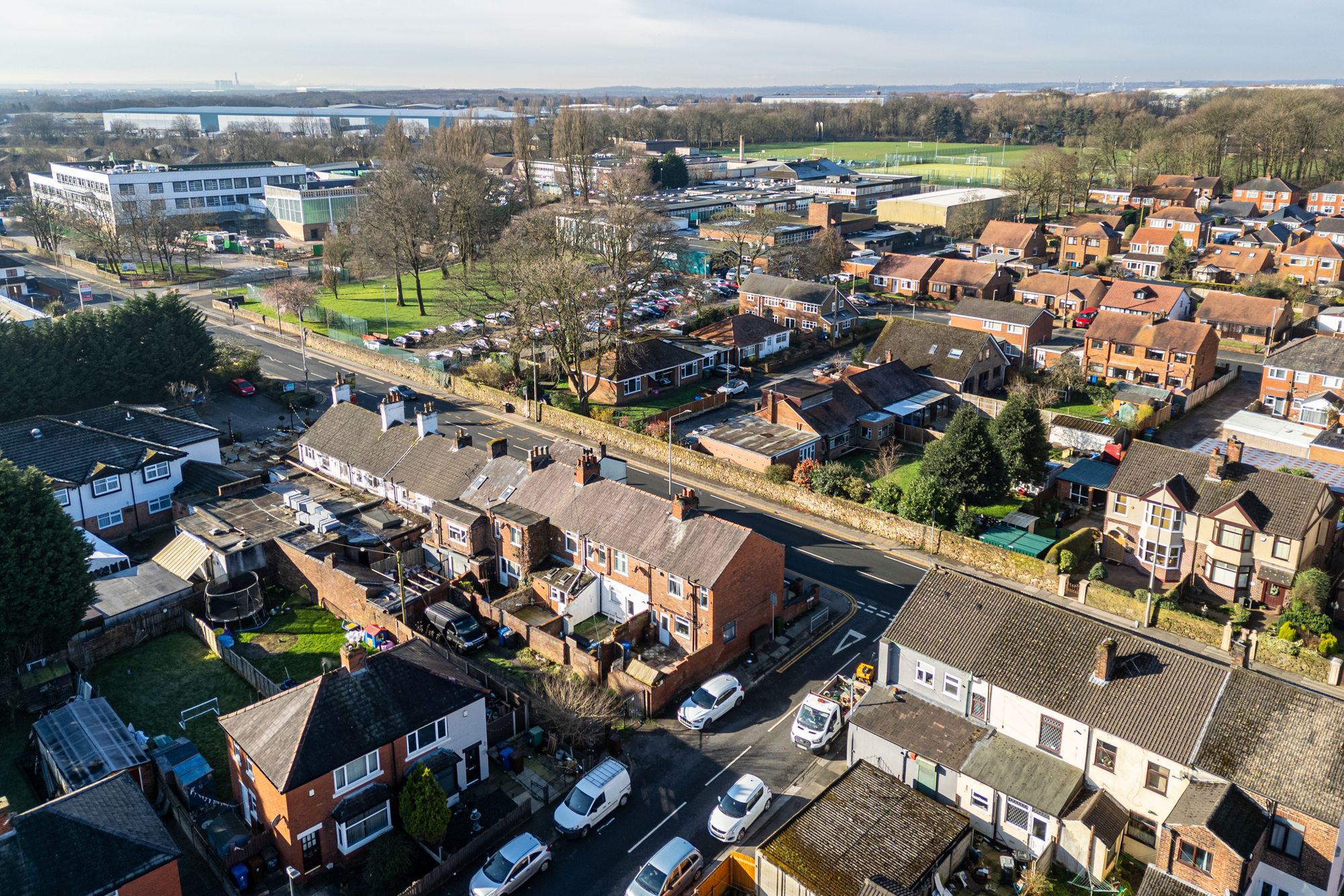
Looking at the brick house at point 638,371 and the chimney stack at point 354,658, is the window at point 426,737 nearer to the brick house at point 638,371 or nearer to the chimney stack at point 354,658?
the chimney stack at point 354,658

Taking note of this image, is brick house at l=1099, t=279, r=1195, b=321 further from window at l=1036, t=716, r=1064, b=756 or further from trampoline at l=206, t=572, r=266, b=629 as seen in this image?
trampoline at l=206, t=572, r=266, b=629

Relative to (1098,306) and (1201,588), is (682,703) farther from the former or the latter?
(1098,306)

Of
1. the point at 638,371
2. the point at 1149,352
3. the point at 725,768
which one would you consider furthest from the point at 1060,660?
the point at 1149,352

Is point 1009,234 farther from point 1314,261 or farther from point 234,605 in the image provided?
point 234,605

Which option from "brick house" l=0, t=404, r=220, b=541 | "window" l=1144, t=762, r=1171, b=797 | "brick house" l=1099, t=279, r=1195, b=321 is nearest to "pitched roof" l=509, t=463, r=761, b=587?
"window" l=1144, t=762, r=1171, b=797

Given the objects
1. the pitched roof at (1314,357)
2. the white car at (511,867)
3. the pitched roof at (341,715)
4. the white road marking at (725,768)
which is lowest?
the white road marking at (725,768)

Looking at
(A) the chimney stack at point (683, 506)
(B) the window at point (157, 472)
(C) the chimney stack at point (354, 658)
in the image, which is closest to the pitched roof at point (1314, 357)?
(A) the chimney stack at point (683, 506)

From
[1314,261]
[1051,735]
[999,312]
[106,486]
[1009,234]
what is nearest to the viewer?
[1051,735]
